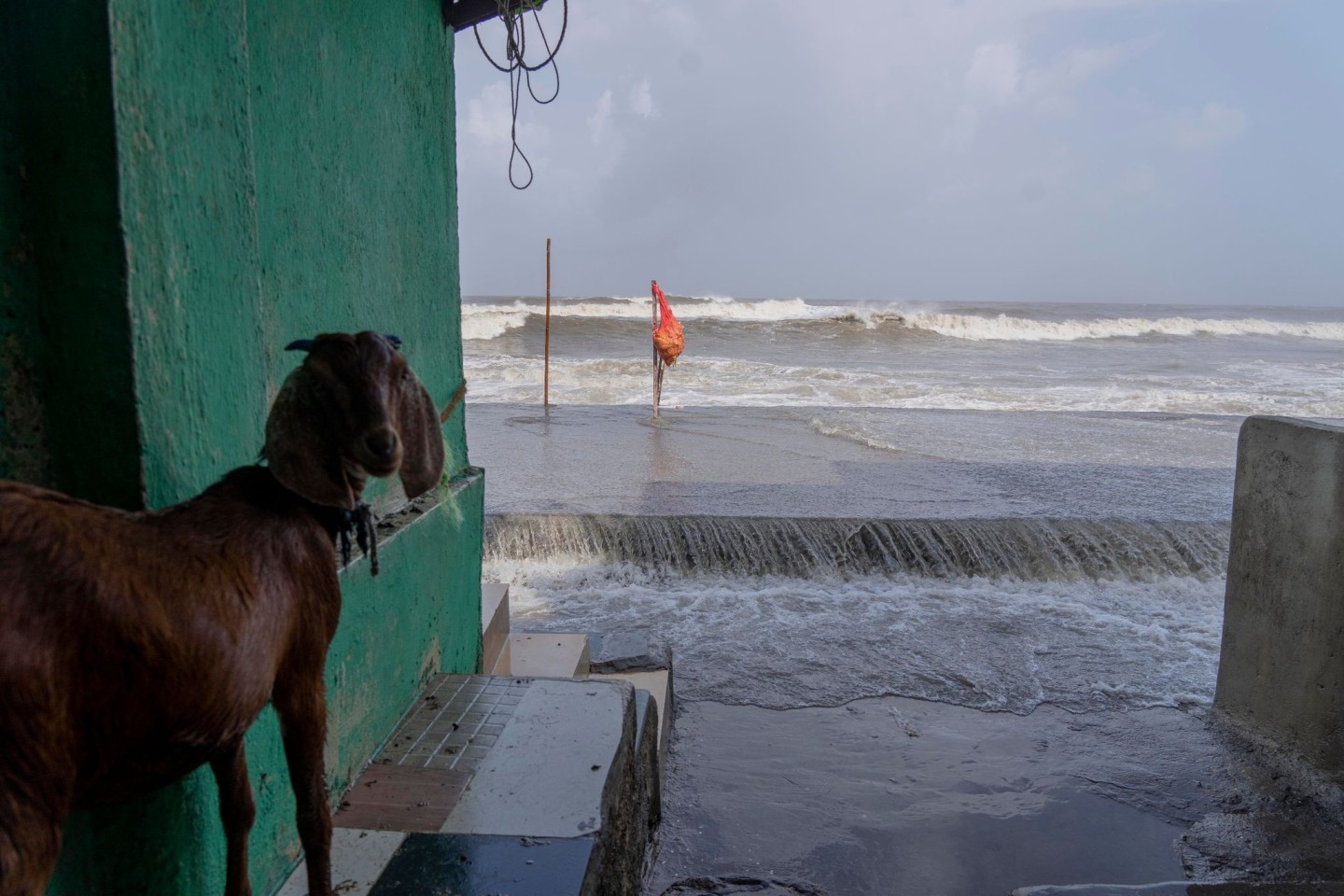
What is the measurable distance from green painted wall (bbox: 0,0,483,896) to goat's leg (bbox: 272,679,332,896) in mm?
219

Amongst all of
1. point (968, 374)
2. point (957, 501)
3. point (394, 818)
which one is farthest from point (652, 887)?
point (968, 374)

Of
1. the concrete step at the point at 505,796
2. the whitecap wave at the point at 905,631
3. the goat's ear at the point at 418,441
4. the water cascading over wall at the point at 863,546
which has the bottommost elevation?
the whitecap wave at the point at 905,631

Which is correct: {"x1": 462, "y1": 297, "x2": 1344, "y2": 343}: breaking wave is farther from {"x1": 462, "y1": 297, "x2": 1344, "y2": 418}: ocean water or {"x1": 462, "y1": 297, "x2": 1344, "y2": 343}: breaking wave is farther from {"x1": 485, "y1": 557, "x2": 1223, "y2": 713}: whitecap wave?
{"x1": 485, "y1": 557, "x2": 1223, "y2": 713}: whitecap wave

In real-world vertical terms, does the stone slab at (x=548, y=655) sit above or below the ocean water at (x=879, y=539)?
above

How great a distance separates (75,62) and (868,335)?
106 feet

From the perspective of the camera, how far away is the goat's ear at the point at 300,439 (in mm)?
1451

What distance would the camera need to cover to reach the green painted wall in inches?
57.9

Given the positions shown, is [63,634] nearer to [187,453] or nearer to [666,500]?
[187,453]

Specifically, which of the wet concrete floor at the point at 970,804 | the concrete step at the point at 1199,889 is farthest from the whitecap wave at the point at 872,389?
the concrete step at the point at 1199,889

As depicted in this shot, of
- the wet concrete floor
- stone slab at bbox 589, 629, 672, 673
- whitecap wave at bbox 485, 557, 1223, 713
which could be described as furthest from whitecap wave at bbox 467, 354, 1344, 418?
the wet concrete floor

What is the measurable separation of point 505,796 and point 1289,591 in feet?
12.4

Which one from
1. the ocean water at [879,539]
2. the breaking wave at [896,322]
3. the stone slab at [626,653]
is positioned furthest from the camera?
the breaking wave at [896,322]

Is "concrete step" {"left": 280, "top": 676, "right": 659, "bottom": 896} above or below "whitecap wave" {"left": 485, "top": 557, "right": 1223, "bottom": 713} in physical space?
above

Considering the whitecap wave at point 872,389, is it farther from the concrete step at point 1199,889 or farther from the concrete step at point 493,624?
the concrete step at point 1199,889
